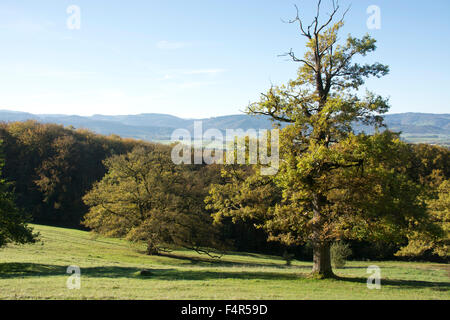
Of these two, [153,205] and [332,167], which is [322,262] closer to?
[332,167]

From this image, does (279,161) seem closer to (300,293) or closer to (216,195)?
(216,195)

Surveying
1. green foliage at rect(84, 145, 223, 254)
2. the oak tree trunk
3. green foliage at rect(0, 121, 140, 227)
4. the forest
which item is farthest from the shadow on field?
green foliage at rect(0, 121, 140, 227)

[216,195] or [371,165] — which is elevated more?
[371,165]

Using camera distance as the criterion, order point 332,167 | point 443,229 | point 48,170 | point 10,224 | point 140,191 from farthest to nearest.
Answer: point 48,170 < point 443,229 < point 140,191 < point 10,224 < point 332,167

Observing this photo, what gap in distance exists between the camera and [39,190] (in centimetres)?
7269

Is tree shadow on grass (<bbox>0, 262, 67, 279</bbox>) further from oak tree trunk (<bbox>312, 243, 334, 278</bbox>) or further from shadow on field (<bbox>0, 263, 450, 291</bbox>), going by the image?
oak tree trunk (<bbox>312, 243, 334, 278</bbox>)

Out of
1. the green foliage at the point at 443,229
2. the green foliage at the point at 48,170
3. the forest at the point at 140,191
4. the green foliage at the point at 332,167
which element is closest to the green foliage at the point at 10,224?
the forest at the point at 140,191

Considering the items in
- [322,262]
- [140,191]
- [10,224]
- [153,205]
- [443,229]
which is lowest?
[443,229]

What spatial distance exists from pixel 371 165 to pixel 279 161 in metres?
4.93

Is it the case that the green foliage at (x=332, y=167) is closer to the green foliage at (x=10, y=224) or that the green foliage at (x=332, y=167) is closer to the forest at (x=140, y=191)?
the forest at (x=140, y=191)

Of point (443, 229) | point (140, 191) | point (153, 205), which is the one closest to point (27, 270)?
point (140, 191)

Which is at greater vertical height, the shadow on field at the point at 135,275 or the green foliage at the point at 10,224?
the green foliage at the point at 10,224
